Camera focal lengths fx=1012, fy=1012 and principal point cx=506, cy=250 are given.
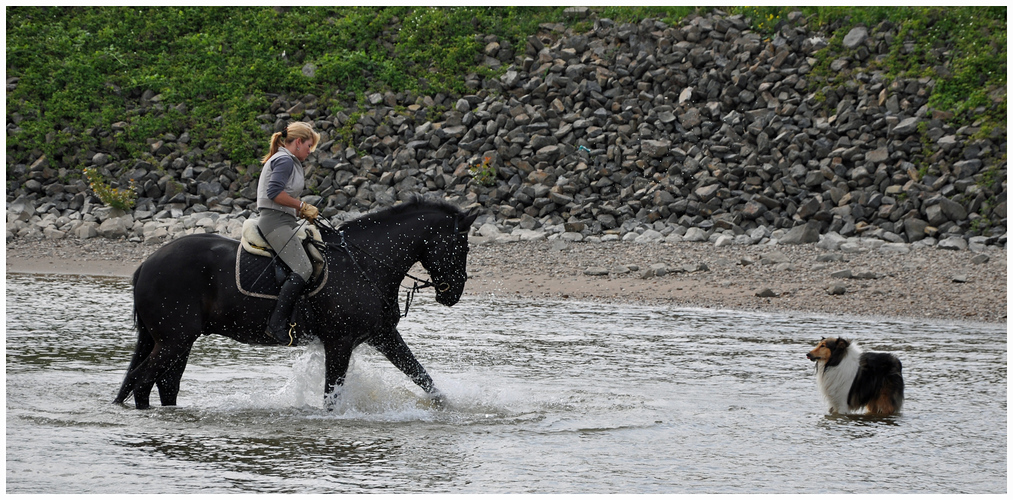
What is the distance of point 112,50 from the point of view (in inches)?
1177

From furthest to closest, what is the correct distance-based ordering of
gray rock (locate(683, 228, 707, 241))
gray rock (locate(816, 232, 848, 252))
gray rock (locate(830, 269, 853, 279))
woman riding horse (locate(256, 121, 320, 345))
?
1. gray rock (locate(683, 228, 707, 241))
2. gray rock (locate(816, 232, 848, 252))
3. gray rock (locate(830, 269, 853, 279))
4. woman riding horse (locate(256, 121, 320, 345))

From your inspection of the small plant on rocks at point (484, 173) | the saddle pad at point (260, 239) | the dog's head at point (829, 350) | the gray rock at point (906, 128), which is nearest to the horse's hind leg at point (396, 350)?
the saddle pad at point (260, 239)

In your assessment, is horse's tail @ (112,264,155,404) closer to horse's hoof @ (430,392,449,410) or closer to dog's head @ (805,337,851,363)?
horse's hoof @ (430,392,449,410)

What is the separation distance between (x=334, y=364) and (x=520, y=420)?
149 cm

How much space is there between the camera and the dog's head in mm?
8453

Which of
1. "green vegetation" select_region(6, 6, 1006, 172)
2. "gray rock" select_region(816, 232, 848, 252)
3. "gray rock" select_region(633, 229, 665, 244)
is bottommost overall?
"gray rock" select_region(633, 229, 665, 244)

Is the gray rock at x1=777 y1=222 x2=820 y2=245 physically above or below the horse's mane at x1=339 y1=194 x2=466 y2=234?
below

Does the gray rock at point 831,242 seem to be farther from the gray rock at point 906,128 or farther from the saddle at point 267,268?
the saddle at point 267,268

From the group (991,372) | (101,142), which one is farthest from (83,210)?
(991,372)

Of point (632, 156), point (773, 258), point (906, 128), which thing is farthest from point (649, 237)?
point (906, 128)

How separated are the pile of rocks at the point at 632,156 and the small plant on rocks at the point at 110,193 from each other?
275 mm

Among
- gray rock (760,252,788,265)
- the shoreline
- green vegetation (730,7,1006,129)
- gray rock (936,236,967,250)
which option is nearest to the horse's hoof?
the shoreline

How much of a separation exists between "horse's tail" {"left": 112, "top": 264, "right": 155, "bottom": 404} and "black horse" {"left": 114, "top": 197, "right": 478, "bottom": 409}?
10 millimetres

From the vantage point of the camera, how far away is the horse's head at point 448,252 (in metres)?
7.86
